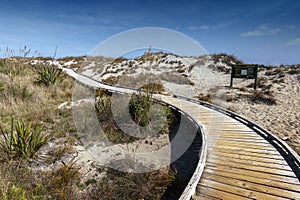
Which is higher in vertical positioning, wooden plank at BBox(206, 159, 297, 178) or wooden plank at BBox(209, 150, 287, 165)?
wooden plank at BBox(209, 150, 287, 165)

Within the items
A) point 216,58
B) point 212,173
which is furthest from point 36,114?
point 216,58

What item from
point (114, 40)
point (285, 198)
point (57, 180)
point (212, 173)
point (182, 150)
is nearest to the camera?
point (285, 198)

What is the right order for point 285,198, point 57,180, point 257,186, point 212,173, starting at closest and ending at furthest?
point 285,198 < point 257,186 < point 212,173 < point 57,180

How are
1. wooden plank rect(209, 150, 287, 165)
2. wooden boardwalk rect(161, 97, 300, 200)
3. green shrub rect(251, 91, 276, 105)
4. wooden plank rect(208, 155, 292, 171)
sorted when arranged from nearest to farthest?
wooden boardwalk rect(161, 97, 300, 200), wooden plank rect(208, 155, 292, 171), wooden plank rect(209, 150, 287, 165), green shrub rect(251, 91, 276, 105)

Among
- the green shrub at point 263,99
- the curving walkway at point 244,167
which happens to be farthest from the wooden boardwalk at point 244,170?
the green shrub at point 263,99

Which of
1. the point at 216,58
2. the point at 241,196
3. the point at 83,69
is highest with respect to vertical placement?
the point at 216,58

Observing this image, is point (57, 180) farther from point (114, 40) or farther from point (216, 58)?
point (216, 58)

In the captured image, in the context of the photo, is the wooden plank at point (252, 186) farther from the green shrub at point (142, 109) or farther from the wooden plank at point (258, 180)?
the green shrub at point (142, 109)

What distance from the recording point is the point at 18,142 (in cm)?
469

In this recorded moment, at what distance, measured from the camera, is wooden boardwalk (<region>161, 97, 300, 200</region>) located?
299 cm

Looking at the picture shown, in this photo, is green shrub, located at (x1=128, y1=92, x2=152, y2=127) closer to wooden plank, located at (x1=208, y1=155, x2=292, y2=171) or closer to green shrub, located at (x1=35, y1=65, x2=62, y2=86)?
wooden plank, located at (x1=208, y1=155, x2=292, y2=171)

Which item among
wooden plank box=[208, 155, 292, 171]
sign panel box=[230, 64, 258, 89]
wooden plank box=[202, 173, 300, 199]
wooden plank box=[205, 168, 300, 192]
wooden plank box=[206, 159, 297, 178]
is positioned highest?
sign panel box=[230, 64, 258, 89]

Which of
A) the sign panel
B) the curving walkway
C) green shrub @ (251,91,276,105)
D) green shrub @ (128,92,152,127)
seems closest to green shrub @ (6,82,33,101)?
green shrub @ (128,92,152,127)

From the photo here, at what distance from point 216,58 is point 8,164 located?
25.6 meters
